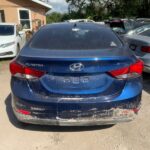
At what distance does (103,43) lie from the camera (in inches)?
164

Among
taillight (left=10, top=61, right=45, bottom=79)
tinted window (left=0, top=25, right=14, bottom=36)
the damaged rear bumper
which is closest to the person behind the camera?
taillight (left=10, top=61, right=45, bottom=79)

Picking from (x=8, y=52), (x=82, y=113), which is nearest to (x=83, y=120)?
(x=82, y=113)

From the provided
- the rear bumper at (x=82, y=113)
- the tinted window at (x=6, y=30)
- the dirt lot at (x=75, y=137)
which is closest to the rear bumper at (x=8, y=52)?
the tinted window at (x=6, y=30)

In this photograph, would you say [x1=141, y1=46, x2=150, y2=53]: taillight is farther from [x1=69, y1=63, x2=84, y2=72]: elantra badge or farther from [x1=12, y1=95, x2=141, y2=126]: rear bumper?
[x1=69, y1=63, x2=84, y2=72]: elantra badge

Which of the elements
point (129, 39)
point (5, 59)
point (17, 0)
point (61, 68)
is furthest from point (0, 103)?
point (17, 0)

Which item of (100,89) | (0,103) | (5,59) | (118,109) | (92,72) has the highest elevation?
(92,72)

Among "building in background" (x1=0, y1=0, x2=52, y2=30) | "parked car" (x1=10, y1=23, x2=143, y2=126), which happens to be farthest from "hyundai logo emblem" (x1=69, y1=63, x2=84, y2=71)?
"building in background" (x1=0, y1=0, x2=52, y2=30)

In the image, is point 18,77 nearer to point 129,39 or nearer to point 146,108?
point 146,108

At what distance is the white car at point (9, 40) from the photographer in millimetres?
10078

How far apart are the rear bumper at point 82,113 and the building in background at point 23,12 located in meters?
17.7

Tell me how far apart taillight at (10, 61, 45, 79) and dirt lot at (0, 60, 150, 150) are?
92 cm

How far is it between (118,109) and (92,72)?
60 cm

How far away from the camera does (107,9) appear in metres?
35.2

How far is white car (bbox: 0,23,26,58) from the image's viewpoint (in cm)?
1008
